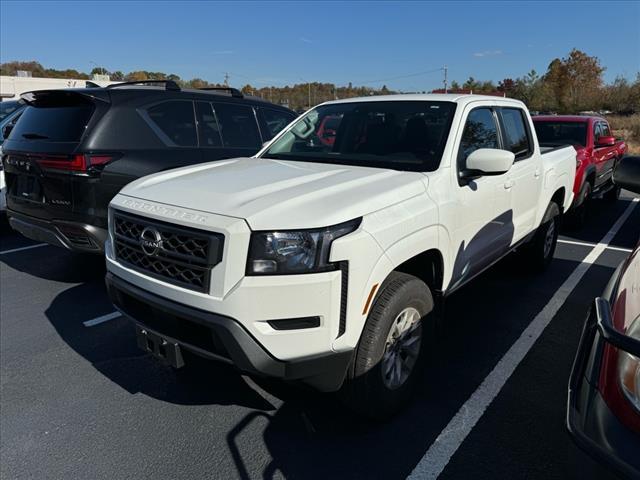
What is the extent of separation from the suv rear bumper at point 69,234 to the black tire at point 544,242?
4.36 metres

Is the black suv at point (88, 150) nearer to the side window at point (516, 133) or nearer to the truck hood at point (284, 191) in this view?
the truck hood at point (284, 191)

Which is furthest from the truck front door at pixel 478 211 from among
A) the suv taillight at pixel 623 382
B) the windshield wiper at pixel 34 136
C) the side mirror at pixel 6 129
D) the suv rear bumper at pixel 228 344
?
the side mirror at pixel 6 129

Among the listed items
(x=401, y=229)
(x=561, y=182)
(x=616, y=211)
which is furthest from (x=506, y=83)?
(x=401, y=229)

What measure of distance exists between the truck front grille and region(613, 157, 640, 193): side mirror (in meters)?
2.22

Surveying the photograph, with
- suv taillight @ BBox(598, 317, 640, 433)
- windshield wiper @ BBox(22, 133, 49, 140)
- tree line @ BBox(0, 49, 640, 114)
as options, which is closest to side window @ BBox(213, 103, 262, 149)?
windshield wiper @ BBox(22, 133, 49, 140)

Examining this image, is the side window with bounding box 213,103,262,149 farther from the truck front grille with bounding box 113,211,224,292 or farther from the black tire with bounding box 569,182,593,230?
the black tire with bounding box 569,182,593,230

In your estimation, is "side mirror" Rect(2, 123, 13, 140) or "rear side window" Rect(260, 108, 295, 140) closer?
"rear side window" Rect(260, 108, 295, 140)

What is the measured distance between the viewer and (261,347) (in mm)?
2217

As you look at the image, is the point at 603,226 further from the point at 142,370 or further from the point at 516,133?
the point at 142,370

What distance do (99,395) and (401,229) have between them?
2.27 metres

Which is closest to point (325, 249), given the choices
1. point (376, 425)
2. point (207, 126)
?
point (376, 425)

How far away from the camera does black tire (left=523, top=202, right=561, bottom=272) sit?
5203mm

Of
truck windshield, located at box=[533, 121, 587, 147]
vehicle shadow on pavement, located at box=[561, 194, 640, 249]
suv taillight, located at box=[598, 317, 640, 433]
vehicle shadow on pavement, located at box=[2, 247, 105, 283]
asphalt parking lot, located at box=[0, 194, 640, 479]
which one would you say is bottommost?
asphalt parking lot, located at box=[0, 194, 640, 479]

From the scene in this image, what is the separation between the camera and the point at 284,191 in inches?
102
